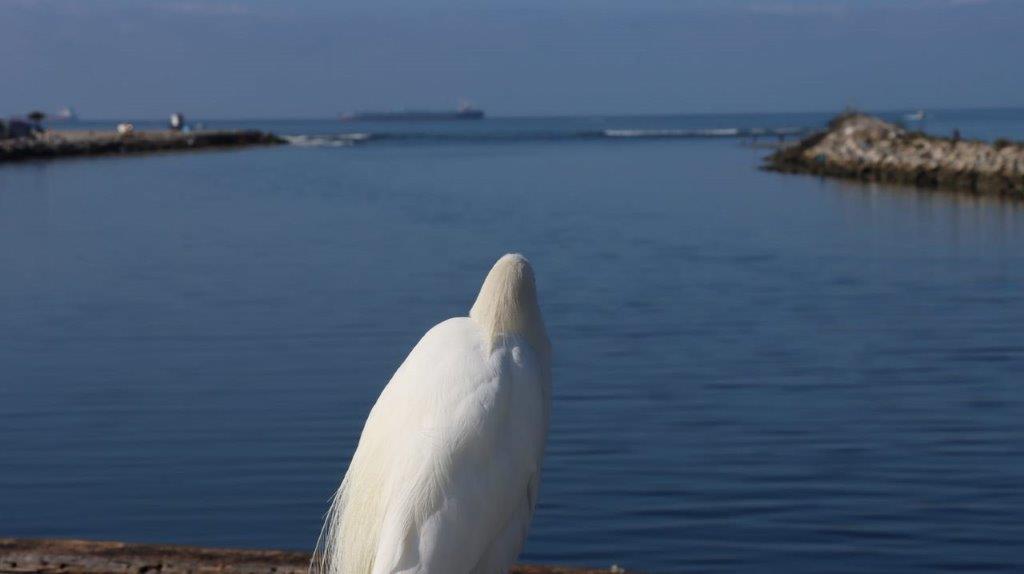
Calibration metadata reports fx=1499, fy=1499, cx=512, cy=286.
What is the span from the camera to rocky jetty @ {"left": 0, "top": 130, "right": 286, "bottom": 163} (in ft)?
184

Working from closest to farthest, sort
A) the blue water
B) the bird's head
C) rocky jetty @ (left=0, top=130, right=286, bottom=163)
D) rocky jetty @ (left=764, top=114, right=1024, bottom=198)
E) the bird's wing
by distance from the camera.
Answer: the bird's wing → the bird's head → the blue water → rocky jetty @ (left=764, top=114, right=1024, bottom=198) → rocky jetty @ (left=0, top=130, right=286, bottom=163)

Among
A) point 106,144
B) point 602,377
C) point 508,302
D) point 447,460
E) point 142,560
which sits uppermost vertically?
point 508,302

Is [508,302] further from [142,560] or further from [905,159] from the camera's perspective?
[905,159]

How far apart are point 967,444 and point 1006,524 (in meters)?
1.58

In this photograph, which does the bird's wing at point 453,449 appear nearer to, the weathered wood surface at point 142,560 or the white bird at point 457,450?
the white bird at point 457,450

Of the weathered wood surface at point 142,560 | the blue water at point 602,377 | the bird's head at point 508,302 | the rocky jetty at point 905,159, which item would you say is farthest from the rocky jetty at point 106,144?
the bird's head at point 508,302

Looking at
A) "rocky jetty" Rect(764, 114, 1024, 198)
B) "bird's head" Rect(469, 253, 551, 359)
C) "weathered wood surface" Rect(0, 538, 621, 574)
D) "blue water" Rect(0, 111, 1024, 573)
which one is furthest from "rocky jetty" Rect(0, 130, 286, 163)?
"bird's head" Rect(469, 253, 551, 359)

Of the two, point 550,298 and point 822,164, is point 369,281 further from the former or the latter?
point 822,164

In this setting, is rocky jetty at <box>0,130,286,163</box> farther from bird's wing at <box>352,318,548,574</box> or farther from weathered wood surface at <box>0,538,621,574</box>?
bird's wing at <box>352,318,548,574</box>

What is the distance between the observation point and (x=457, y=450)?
378 cm

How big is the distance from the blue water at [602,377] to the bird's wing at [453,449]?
8.75ft

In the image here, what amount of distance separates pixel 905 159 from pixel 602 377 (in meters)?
27.8

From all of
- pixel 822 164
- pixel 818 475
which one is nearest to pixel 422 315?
pixel 818 475

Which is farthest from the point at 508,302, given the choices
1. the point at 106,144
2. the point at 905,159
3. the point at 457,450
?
the point at 106,144
